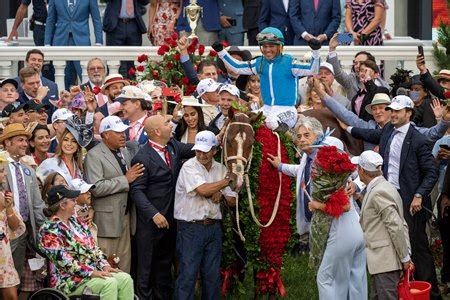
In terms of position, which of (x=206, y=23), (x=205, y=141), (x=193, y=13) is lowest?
(x=205, y=141)

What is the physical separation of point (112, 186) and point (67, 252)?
1262 mm

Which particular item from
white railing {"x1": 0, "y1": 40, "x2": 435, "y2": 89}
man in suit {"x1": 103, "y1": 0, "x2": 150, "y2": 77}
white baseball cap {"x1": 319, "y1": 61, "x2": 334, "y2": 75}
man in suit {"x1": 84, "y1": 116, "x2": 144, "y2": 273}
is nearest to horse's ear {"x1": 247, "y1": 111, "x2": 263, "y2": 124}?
man in suit {"x1": 84, "y1": 116, "x2": 144, "y2": 273}

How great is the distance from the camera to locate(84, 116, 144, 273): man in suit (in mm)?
16750

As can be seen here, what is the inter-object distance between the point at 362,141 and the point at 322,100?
0.69 m

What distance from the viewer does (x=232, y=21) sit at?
22.1 meters

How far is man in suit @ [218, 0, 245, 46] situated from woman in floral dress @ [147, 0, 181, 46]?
593 mm

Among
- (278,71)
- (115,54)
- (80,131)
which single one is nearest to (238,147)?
(80,131)

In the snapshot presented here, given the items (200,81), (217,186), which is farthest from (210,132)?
(200,81)

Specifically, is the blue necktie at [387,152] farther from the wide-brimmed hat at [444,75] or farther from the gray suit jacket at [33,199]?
the gray suit jacket at [33,199]

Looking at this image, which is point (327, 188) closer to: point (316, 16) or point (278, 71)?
point (278, 71)

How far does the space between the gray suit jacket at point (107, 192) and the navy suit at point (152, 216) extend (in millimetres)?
168

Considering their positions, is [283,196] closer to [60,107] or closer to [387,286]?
[387,286]

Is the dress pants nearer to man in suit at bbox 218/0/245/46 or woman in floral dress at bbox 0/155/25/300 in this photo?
woman in floral dress at bbox 0/155/25/300

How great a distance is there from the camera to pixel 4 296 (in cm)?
1556
